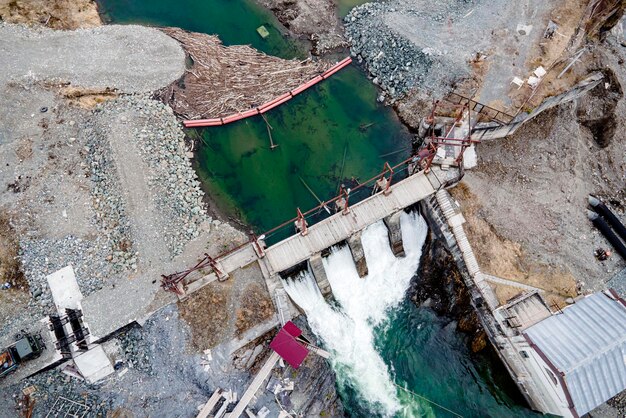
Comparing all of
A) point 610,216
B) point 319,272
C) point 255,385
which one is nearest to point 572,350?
point 610,216

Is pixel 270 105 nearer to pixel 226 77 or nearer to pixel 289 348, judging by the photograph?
pixel 226 77

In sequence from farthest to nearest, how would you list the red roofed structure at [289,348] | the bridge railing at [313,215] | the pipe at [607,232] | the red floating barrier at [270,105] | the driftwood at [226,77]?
the driftwood at [226,77], the red floating barrier at [270,105], the pipe at [607,232], the bridge railing at [313,215], the red roofed structure at [289,348]

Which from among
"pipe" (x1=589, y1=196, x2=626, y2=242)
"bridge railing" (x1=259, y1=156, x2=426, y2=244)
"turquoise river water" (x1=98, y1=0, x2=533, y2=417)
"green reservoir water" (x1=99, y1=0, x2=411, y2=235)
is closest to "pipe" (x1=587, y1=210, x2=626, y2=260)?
"pipe" (x1=589, y1=196, x2=626, y2=242)

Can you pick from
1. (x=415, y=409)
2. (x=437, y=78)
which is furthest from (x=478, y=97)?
(x=415, y=409)

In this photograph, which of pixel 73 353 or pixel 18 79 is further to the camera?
pixel 18 79

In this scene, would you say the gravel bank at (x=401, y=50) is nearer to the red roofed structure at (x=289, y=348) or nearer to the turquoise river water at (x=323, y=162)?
the turquoise river water at (x=323, y=162)

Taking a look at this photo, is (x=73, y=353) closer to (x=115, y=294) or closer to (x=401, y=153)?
(x=115, y=294)

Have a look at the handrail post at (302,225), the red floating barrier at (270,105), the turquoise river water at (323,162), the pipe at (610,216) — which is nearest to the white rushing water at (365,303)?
the turquoise river water at (323,162)
